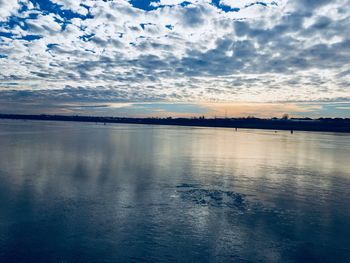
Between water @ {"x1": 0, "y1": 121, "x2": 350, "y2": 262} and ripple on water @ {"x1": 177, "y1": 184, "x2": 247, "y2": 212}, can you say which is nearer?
water @ {"x1": 0, "y1": 121, "x2": 350, "y2": 262}

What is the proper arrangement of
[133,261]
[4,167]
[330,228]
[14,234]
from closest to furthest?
[133,261]
[14,234]
[330,228]
[4,167]

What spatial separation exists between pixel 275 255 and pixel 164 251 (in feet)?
9.65

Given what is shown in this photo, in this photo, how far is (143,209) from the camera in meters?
11.5

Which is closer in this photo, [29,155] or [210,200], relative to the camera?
[210,200]

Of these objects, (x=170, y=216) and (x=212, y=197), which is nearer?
(x=170, y=216)

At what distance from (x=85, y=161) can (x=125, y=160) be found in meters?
3.03

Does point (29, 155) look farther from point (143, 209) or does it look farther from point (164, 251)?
point (164, 251)

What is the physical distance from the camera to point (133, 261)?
7.80m

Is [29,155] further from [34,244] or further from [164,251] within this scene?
[164,251]

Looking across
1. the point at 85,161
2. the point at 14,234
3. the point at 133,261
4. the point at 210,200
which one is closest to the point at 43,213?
the point at 14,234

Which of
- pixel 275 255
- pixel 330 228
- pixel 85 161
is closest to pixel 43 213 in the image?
pixel 275 255

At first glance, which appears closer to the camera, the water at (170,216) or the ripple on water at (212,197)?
the water at (170,216)

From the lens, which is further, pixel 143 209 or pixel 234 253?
pixel 143 209

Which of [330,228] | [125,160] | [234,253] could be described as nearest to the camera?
[234,253]
